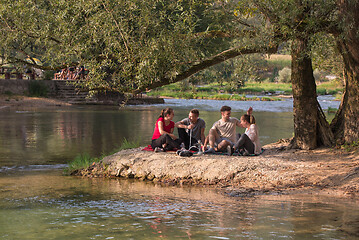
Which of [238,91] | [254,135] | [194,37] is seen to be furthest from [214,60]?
[238,91]

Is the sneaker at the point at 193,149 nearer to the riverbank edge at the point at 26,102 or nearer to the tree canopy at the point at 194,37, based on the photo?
the tree canopy at the point at 194,37

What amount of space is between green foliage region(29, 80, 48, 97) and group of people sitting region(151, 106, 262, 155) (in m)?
38.0

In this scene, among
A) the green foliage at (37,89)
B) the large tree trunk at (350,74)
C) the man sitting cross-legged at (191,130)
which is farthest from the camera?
the green foliage at (37,89)

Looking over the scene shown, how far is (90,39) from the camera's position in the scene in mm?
14898

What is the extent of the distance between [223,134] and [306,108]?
7.94 feet

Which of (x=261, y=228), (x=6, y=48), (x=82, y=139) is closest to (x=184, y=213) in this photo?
(x=261, y=228)

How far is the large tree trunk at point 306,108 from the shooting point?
14.4 metres

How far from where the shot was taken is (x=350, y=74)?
14.1 metres

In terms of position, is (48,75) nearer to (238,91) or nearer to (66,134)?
(66,134)

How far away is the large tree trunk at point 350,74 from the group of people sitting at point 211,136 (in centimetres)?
245

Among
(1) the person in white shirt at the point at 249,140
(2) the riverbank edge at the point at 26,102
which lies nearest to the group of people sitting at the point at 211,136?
(1) the person in white shirt at the point at 249,140

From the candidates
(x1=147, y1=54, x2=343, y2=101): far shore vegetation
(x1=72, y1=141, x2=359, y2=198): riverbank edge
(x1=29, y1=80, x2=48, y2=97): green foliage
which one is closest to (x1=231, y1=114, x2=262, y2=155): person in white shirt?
(x1=72, y1=141, x2=359, y2=198): riverbank edge

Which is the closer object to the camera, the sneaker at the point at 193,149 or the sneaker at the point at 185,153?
the sneaker at the point at 185,153

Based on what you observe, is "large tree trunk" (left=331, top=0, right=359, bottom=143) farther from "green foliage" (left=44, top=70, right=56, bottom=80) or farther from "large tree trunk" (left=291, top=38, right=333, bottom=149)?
"green foliage" (left=44, top=70, right=56, bottom=80)
